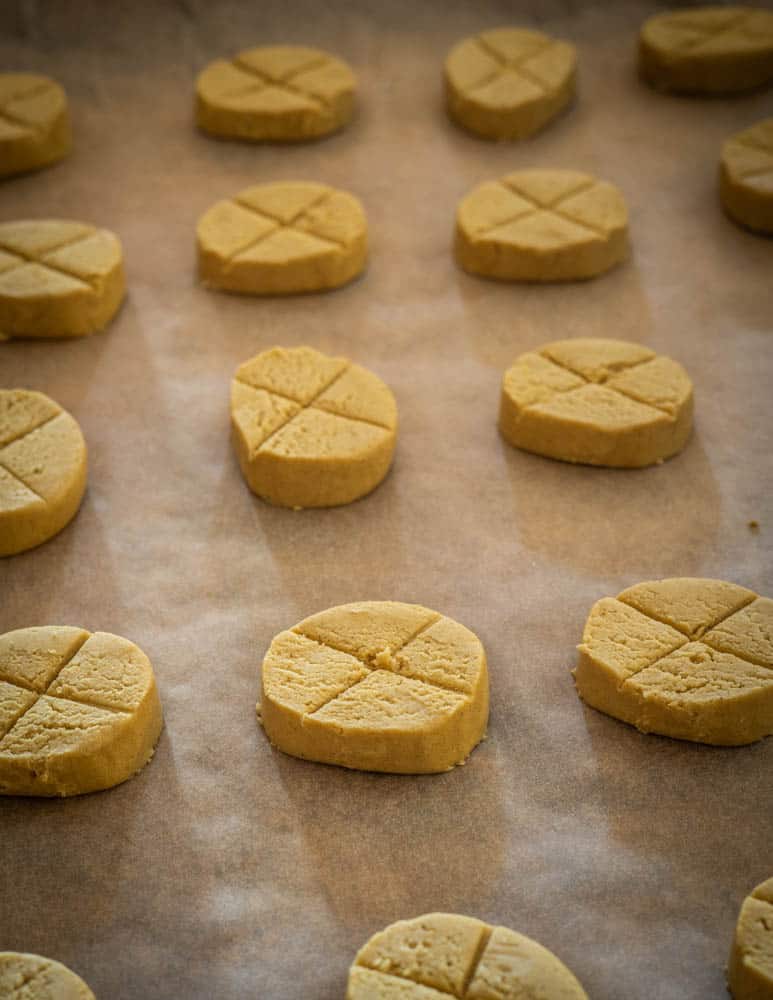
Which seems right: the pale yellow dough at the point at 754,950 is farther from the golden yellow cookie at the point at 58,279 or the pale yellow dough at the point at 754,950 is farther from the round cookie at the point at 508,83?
the round cookie at the point at 508,83

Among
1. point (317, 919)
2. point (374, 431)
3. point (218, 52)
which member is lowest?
point (317, 919)

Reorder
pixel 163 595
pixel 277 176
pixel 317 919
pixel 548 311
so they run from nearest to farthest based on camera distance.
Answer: pixel 317 919 → pixel 163 595 → pixel 548 311 → pixel 277 176

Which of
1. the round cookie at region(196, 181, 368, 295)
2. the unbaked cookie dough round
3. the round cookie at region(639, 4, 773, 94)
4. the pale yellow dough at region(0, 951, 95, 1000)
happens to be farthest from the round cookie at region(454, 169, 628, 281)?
the pale yellow dough at region(0, 951, 95, 1000)

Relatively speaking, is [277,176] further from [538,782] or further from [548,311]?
[538,782]

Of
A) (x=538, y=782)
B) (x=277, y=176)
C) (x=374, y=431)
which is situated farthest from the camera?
(x=277, y=176)

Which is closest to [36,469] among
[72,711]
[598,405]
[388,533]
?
[72,711]

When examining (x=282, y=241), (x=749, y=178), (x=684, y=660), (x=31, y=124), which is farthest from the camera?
(x=31, y=124)

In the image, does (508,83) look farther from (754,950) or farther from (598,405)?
(754,950)

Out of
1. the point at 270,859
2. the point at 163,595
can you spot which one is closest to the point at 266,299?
the point at 163,595
